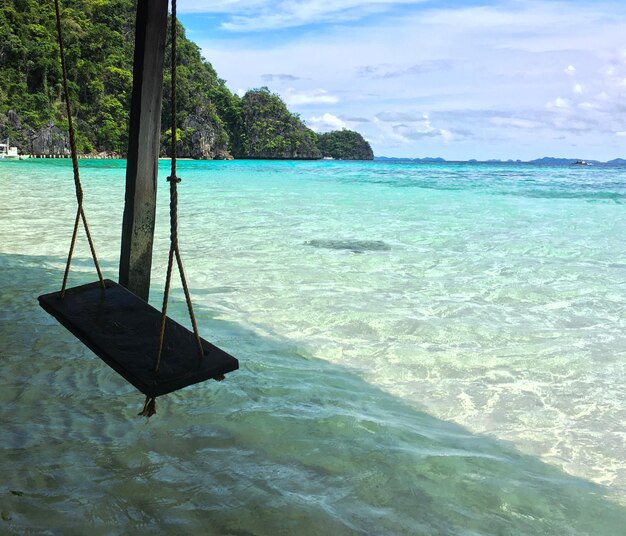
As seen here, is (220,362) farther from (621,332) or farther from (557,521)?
(621,332)

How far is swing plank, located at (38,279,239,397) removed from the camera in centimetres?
175

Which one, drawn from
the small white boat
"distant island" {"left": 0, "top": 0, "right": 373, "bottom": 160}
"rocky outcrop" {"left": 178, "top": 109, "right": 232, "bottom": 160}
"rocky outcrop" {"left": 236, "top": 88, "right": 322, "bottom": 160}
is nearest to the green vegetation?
"rocky outcrop" {"left": 236, "top": 88, "right": 322, "bottom": 160}

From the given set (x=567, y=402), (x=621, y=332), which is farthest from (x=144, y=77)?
(x=621, y=332)

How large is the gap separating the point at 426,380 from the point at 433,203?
41.2ft

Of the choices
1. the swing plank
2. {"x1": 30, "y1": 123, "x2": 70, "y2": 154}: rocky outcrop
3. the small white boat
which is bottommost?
the swing plank

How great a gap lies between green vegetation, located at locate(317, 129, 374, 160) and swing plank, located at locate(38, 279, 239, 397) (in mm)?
131402

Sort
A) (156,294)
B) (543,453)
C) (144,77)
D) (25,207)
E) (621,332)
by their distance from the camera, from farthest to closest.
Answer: (25,207) → (156,294) → (621,332) → (144,77) → (543,453)

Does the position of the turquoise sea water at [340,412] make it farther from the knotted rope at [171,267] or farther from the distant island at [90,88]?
the distant island at [90,88]

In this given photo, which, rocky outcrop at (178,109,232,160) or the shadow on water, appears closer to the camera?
the shadow on water

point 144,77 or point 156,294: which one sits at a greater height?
point 144,77

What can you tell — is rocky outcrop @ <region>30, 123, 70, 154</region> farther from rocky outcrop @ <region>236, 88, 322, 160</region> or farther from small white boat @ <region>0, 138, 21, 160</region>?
rocky outcrop @ <region>236, 88, 322, 160</region>

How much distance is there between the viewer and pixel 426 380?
287 cm

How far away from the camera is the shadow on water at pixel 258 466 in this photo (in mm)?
1595

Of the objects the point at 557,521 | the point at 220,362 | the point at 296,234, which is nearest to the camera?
the point at 557,521
